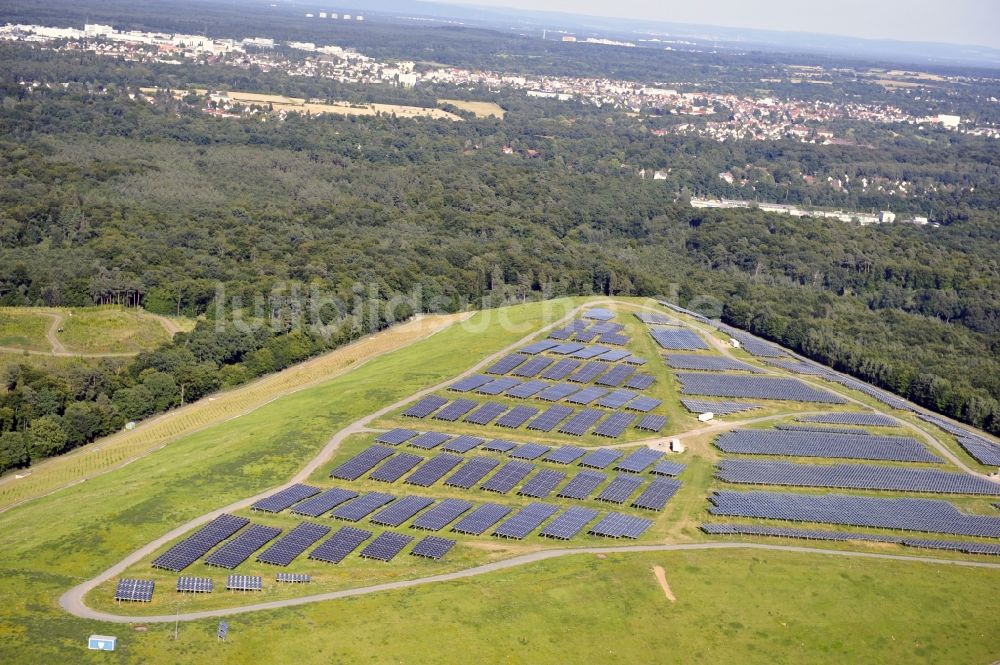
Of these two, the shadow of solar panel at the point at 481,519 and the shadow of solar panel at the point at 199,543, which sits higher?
the shadow of solar panel at the point at 481,519

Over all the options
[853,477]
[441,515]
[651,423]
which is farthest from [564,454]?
[853,477]

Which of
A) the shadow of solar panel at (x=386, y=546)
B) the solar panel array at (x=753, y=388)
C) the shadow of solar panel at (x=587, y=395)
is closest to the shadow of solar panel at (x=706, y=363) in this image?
the solar panel array at (x=753, y=388)

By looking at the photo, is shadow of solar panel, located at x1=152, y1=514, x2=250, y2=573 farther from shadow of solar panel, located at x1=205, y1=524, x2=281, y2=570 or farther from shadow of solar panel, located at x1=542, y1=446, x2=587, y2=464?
shadow of solar panel, located at x1=542, y1=446, x2=587, y2=464

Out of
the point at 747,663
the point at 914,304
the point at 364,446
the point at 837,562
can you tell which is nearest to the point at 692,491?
the point at 837,562

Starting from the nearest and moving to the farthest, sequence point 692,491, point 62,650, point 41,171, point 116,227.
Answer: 1. point 62,650
2. point 692,491
3. point 116,227
4. point 41,171

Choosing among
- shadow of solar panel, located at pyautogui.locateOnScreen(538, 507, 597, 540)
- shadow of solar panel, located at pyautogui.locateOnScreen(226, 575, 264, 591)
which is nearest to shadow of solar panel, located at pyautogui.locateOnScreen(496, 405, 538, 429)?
shadow of solar panel, located at pyautogui.locateOnScreen(538, 507, 597, 540)

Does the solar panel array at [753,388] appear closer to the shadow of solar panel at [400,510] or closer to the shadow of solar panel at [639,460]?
the shadow of solar panel at [639,460]

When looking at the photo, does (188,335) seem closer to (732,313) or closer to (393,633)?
(393,633)
